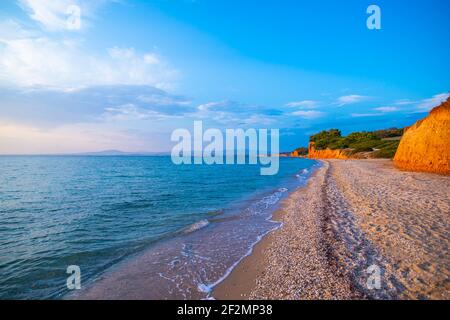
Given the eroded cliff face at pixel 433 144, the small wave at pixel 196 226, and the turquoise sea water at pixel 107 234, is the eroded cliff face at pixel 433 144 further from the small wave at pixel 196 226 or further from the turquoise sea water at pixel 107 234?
the small wave at pixel 196 226

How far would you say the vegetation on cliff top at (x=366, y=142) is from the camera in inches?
2229

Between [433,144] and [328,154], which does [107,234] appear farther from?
[328,154]

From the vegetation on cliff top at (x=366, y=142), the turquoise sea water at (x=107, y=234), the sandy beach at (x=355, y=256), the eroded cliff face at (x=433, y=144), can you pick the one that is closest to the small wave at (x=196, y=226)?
the turquoise sea water at (x=107, y=234)

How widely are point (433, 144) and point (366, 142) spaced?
63718 millimetres

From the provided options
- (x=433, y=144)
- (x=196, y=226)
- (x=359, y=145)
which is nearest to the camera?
(x=196, y=226)

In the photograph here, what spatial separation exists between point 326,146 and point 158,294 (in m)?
114

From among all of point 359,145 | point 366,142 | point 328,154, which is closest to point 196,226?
point 359,145

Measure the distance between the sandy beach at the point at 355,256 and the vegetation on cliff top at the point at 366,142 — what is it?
50.2 metres

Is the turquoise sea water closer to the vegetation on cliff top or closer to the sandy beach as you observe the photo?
the sandy beach

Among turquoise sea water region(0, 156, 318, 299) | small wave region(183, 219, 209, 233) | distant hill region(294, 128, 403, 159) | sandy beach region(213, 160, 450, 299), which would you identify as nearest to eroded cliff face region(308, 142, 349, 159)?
distant hill region(294, 128, 403, 159)

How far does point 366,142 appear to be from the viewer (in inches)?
3027

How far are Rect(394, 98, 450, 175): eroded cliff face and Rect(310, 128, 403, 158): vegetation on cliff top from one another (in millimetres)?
32149

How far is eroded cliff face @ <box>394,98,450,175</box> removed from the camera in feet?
62.8
